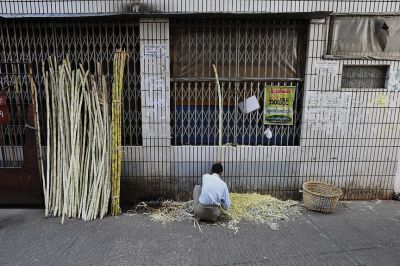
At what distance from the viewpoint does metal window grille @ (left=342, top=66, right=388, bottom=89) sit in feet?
16.6

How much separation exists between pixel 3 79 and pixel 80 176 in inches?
88.5

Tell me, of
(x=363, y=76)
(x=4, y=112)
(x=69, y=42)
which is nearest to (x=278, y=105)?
(x=363, y=76)

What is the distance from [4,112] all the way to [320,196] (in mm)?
5392

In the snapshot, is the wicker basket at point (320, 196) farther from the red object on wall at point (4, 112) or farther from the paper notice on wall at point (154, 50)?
the red object on wall at point (4, 112)

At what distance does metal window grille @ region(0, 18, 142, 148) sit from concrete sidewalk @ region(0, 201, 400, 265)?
2.24 m

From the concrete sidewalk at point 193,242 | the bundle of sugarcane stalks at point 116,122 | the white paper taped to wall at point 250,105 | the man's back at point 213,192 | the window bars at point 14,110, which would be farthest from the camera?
the white paper taped to wall at point 250,105

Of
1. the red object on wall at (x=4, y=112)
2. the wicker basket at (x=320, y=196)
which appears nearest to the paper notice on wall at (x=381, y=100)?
the wicker basket at (x=320, y=196)

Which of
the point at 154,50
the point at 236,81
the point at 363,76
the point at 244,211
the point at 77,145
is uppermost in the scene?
the point at 154,50

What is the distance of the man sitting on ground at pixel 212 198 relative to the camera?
4230 millimetres

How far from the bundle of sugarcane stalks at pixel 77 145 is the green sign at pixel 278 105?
278 centimetres

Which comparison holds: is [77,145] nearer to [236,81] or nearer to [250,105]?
[236,81]

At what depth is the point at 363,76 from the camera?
508cm

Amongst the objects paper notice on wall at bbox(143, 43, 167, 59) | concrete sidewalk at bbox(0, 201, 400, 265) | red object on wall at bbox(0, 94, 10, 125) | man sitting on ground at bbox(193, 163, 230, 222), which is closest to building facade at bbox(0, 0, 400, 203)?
paper notice on wall at bbox(143, 43, 167, 59)

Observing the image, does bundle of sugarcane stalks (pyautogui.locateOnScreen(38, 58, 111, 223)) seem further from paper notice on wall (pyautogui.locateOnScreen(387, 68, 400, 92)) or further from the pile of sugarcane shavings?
paper notice on wall (pyautogui.locateOnScreen(387, 68, 400, 92))
